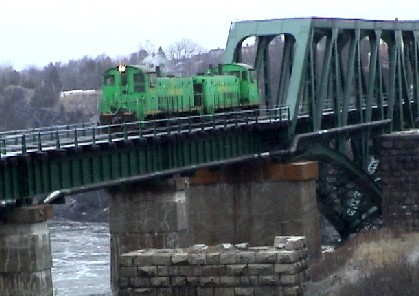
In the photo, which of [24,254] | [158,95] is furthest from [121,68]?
[24,254]

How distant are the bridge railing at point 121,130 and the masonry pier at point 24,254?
1.88m

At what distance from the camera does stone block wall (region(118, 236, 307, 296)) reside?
2912cm

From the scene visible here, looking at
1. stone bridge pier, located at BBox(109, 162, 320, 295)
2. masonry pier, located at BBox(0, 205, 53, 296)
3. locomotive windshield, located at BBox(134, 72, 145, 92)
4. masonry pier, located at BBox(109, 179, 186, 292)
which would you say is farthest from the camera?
stone bridge pier, located at BBox(109, 162, 320, 295)

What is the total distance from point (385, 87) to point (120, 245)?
30468mm

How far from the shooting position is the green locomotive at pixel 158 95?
56.3m

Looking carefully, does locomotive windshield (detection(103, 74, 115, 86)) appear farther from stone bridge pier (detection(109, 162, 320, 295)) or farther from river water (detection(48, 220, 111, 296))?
river water (detection(48, 220, 111, 296))

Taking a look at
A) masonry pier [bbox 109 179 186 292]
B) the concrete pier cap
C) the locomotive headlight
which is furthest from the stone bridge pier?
the locomotive headlight

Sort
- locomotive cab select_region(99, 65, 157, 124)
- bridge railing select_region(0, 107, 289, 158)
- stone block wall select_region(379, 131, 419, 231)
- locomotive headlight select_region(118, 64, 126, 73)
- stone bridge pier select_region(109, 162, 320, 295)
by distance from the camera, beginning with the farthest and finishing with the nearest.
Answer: stone block wall select_region(379, 131, 419, 231)
stone bridge pier select_region(109, 162, 320, 295)
locomotive headlight select_region(118, 64, 126, 73)
locomotive cab select_region(99, 65, 157, 124)
bridge railing select_region(0, 107, 289, 158)

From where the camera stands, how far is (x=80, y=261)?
77125 mm

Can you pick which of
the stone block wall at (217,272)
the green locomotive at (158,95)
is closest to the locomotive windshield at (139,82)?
the green locomotive at (158,95)

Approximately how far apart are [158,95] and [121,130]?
598 centimetres

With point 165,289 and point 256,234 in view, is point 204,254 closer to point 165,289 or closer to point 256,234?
point 165,289

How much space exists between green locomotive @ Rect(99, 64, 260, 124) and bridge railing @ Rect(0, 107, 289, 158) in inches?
38.9

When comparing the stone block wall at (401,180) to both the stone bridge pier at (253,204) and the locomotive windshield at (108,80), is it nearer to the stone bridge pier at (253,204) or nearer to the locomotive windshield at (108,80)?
the stone bridge pier at (253,204)
